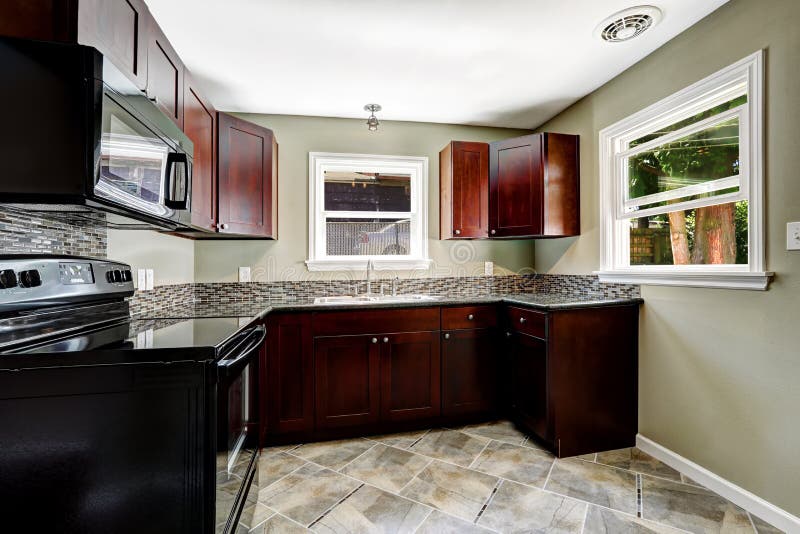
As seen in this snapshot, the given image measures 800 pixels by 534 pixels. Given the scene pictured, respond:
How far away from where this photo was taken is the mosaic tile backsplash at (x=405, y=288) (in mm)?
2689

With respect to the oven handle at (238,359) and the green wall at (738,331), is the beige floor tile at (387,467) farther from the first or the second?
the green wall at (738,331)

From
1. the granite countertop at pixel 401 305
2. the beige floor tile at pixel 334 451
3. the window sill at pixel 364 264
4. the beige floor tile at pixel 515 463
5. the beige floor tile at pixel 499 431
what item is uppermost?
the window sill at pixel 364 264

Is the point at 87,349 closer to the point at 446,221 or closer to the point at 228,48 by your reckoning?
the point at 228,48

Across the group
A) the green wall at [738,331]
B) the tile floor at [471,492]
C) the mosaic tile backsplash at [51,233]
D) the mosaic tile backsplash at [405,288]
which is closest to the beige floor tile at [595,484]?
the tile floor at [471,492]

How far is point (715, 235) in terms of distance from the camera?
2135 millimetres

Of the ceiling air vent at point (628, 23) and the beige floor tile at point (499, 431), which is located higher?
the ceiling air vent at point (628, 23)

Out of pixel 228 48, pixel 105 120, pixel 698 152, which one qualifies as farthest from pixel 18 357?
pixel 698 152

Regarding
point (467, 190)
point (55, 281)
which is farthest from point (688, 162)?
point (55, 281)

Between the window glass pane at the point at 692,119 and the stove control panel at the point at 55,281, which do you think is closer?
the stove control panel at the point at 55,281

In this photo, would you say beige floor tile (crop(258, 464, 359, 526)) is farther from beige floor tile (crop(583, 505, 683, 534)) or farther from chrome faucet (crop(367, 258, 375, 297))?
chrome faucet (crop(367, 258, 375, 297))

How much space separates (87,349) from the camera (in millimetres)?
1056

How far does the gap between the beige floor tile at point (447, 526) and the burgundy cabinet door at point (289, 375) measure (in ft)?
A: 3.48

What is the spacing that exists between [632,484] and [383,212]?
8.19ft

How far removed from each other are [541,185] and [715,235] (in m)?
1.13
